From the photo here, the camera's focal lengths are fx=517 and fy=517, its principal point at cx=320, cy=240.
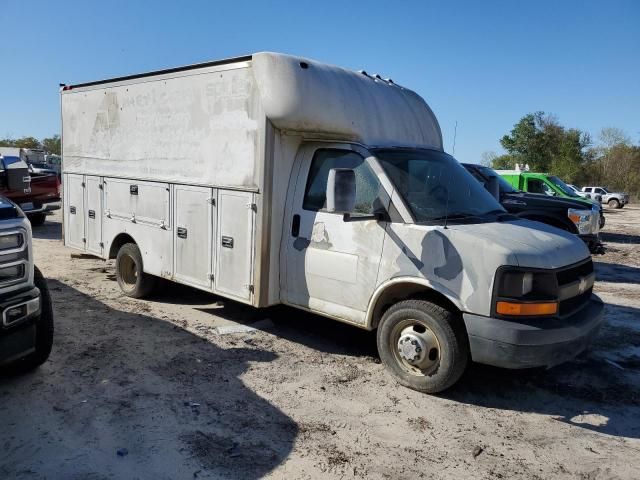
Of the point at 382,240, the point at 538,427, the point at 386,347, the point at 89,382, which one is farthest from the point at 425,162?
the point at 89,382

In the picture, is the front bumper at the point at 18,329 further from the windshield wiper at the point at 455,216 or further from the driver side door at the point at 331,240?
the windshield wiper at the point at 455,216

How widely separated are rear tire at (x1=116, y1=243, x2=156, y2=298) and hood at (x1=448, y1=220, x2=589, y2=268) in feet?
13.8

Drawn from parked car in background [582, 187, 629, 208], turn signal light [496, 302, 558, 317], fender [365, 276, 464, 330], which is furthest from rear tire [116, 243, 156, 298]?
parked car in background [582, 187, 629, 208]

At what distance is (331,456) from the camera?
11.2 ft

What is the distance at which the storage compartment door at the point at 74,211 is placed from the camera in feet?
24.8

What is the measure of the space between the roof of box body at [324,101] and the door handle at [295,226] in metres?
0.85

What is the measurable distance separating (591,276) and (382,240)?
6.52 feet

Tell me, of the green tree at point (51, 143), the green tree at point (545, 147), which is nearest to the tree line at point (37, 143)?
the green tree at point (51, 143)

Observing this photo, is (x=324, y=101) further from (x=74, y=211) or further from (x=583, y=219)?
(x=583, y=219)

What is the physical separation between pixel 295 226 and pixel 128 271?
3060 millimetres

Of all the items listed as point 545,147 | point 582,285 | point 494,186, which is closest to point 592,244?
point 494,186

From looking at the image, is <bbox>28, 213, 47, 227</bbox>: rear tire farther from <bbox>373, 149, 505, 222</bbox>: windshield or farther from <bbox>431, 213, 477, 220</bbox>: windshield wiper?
<bbox>431, 213, 477, 220</bbox>: windshield wiper

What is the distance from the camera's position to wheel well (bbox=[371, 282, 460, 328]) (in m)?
4.36

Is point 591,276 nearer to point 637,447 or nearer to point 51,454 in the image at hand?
point 637,447
